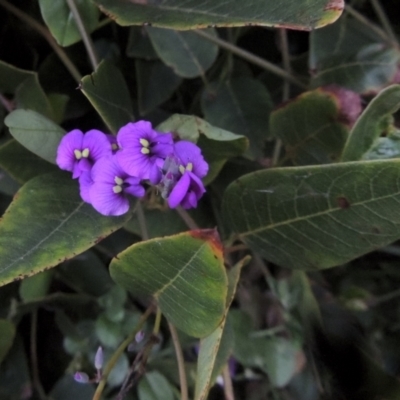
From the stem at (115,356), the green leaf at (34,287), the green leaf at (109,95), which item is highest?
the green leaf at (109,95)

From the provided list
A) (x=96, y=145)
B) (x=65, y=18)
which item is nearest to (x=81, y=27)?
(x=65, y=18)

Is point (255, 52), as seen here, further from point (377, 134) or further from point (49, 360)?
point (49, 360)

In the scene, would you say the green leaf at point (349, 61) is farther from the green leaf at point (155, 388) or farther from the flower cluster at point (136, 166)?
the green leaf at point (155, 388)

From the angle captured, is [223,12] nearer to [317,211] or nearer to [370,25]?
[317,211]

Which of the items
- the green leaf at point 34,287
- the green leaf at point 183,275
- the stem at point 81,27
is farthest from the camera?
the green leaf at point 34,287

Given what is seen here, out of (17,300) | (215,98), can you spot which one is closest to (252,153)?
(215,98)

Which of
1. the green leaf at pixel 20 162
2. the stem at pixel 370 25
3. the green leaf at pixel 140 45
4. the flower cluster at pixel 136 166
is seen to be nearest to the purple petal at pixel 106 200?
the flower cluster at pixel 136 166

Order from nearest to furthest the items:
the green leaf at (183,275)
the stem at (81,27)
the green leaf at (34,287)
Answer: the green leaf at (183,275) → the stem at (81,27) → the green leaf at (34,287)
